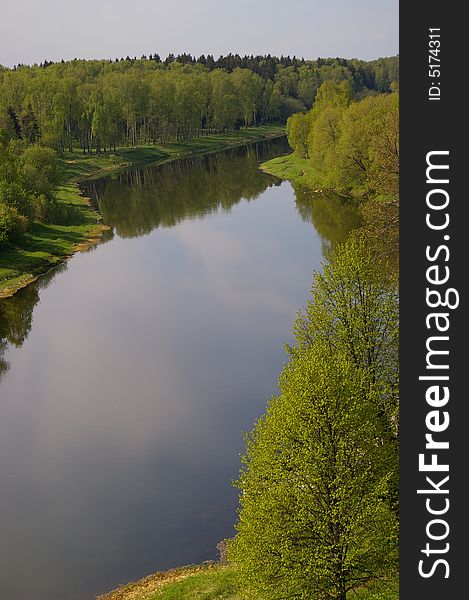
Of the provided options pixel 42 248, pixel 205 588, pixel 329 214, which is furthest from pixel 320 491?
pixel 329 214

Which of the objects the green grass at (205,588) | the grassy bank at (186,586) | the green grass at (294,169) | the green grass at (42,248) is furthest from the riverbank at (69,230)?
the green grass at (205,588)

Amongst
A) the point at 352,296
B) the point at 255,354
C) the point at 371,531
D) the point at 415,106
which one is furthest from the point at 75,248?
the point at 415,106

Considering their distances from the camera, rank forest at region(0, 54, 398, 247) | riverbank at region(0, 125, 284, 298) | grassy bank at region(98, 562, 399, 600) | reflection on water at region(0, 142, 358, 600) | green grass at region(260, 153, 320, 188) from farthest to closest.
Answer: green grass at region(260, 153, 320, 188) → forest at region(0, 54, 398, 247) → riverbank at region(0, 125, 284, 298) → reflection on water at region(0, 142, 358, 600) → grassy bank at region(98, 562, 399, 600)

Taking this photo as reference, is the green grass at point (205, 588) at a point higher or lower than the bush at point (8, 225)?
lower

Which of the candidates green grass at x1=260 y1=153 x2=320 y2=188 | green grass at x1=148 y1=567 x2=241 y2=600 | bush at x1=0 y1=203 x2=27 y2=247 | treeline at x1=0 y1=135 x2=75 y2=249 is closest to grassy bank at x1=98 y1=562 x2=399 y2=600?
green grass at x1=148 y1=567 x2=241 y2=600

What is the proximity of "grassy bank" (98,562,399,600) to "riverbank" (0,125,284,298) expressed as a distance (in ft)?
147

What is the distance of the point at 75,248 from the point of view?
86.0m

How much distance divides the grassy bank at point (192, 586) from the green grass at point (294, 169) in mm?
93624

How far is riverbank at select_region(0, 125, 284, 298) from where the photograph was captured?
7400cm

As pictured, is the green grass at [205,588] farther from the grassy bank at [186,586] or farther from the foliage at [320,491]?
the foliage at [320,491]

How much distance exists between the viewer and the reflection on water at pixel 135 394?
1267 inches

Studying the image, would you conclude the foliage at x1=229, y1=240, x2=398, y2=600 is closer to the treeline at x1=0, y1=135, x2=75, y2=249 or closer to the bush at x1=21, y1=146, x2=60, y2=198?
the treeline at x1=0, y1=135, x2=75, y2=249

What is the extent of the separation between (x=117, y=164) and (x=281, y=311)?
10448 centimetres

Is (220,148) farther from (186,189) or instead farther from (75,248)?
(75,248)
